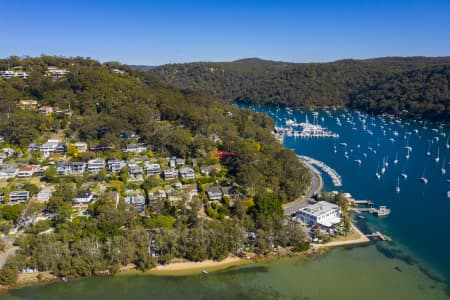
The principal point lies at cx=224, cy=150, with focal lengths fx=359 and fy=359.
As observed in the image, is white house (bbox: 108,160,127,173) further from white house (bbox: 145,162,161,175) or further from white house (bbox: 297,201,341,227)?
white house (bbox: 297,201,341,227)

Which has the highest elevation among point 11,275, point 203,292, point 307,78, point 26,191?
point 307,78

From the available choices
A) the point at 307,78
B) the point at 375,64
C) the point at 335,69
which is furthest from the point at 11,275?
the point at 375,64

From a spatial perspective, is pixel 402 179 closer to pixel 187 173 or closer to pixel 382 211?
pixel 382 211

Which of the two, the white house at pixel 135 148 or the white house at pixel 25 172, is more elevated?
the white house at pixel 135 148

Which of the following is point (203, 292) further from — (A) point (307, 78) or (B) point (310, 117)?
(A) point (307, 78)

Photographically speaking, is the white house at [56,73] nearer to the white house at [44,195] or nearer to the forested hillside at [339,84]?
the white house at [44,195]

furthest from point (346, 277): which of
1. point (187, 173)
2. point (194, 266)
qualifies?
point (187, 173)

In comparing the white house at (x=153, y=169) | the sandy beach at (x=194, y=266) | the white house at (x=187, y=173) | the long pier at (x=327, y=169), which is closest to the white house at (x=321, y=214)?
the sandy beach at (x=194, y=266)
